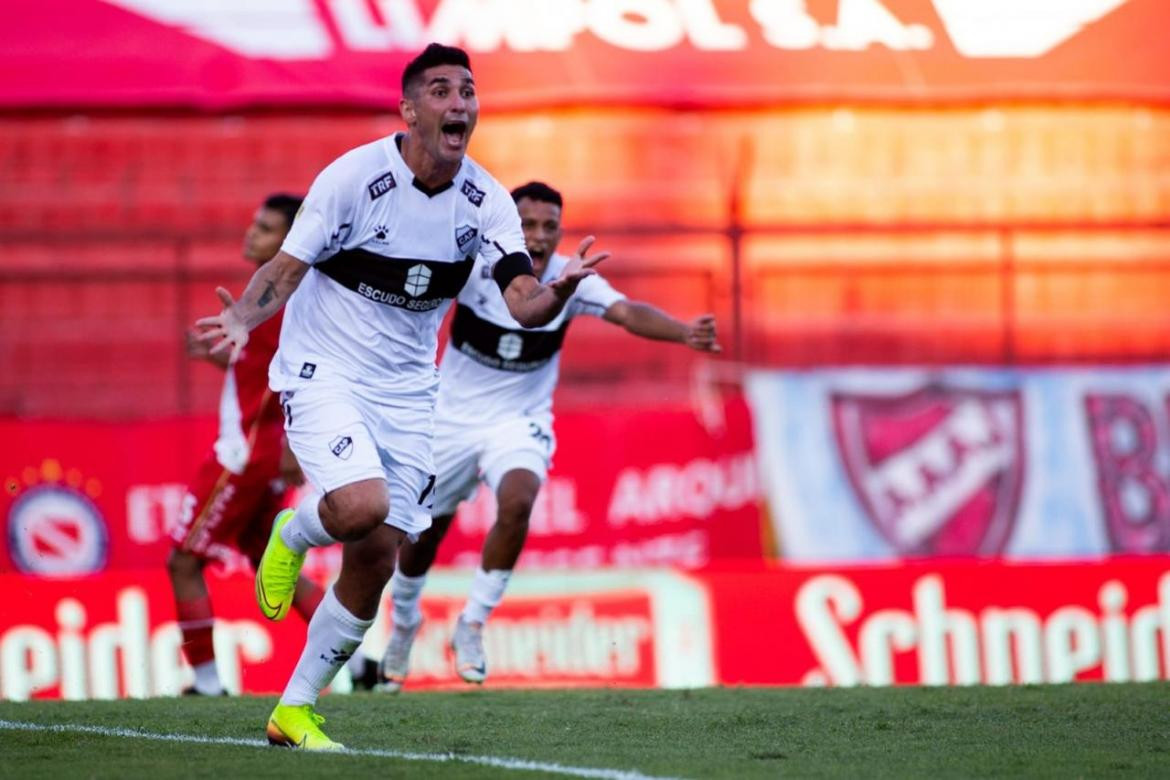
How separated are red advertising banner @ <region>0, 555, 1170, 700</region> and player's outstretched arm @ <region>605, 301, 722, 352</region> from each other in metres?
3.61

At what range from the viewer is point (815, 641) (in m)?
13.3

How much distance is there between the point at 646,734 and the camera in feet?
26.9

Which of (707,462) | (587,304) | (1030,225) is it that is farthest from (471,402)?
(1030,225)

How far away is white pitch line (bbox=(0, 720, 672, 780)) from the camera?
691 centimetres

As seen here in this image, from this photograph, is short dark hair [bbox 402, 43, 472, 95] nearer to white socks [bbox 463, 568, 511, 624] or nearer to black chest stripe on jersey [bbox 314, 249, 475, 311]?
black chest stripe on jersey [bbox 314, 249, 475, 311]

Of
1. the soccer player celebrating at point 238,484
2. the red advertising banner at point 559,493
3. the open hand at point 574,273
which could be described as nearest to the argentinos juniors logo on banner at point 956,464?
the red advertising banner at point 559,493

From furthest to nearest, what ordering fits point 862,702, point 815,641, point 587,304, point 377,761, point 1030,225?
point 1030,225, point 815,641, point 587,304, point 862,702, point 377,761

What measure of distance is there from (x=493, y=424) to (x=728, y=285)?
606 cm

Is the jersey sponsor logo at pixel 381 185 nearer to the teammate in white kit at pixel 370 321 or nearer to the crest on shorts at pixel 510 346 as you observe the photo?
the teammate in white kit at pixel 370 321

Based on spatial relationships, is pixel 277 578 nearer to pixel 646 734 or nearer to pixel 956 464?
pixel 646 734

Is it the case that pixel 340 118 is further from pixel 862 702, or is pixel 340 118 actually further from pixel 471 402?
pixel 862 702

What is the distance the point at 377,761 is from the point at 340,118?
1147 cm

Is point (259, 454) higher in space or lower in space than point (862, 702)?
higher

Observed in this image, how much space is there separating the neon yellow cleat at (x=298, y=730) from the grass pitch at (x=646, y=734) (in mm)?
68
